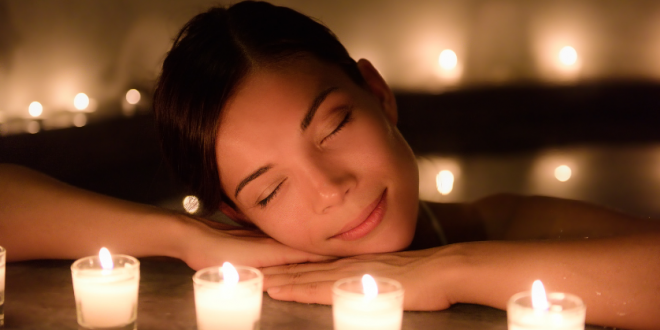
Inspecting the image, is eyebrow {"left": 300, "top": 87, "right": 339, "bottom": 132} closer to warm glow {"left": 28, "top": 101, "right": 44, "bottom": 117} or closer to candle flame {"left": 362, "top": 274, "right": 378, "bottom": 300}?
candle flame {"left": 362, "top": 274, "right": 378, "bottom": 300}

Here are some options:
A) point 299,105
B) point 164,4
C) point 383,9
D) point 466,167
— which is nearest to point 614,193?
point 466,167

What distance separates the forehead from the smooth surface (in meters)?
0.30

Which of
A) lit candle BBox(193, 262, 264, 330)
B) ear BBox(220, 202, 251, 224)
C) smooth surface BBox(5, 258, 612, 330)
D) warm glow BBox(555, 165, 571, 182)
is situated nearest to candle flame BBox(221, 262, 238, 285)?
lit candle BBox(193, 262, 264, 330)

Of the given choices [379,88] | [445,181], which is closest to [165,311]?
[379,88]

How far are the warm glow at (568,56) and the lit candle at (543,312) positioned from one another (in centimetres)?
208

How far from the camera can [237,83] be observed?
1371 mm

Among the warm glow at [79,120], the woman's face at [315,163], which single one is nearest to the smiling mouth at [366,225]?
the woman's face at [315,163]

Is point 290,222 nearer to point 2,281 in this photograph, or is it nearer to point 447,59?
point 2,281

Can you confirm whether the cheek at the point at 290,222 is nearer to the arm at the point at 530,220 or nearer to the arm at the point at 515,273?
the arm at the point at 515,273

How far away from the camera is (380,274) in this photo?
127cm

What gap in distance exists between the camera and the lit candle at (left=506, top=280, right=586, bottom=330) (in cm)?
90

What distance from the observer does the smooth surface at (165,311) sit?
1166 millimetres

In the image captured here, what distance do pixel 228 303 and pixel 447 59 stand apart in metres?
2.09

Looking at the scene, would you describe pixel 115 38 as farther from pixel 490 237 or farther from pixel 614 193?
pixel 614 193
